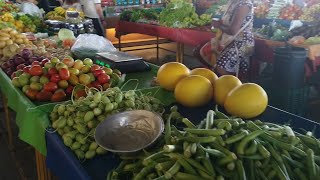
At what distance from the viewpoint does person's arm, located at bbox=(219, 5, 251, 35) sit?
3.59 m

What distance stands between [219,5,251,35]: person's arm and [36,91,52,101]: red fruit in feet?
7.75

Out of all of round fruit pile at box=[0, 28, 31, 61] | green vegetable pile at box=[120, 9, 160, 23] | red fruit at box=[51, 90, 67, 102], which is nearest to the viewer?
red fruit at box=[51, 90, 67, 102]

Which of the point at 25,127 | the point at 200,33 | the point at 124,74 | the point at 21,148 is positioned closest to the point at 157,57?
the point at 200,33

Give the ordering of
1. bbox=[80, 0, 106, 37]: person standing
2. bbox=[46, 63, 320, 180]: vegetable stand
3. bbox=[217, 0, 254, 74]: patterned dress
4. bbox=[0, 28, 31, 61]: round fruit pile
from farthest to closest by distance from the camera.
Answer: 1. bbox=[80, 0, 106, 37]: person standing
2. bbox=[217, 0, 254, 74]: patterned dress
3. bbox=[0, 28, 31, 61]: round fruit pile
4. bbox=[46, 63, 320, 180]: vegetable stand

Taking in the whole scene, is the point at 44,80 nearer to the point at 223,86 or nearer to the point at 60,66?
the point at 60,66

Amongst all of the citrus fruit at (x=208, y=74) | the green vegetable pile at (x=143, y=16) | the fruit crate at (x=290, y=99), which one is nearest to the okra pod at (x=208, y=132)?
the citrus fruit at (x=208, y=74)

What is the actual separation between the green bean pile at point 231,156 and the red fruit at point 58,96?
0.87 metres

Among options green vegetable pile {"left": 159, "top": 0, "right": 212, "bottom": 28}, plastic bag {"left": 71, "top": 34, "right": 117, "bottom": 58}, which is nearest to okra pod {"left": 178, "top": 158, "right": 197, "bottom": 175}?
plastic bag {"left": 71, "top": 34, "right": 117, "bottom": 58}

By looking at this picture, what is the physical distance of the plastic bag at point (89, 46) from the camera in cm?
286

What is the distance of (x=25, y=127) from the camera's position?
175cm

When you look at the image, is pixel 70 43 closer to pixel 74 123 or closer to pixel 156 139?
pixel 74 123

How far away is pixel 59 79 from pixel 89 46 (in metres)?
1.02

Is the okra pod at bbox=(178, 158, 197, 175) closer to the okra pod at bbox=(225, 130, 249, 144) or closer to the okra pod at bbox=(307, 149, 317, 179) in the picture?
the okra pod at bbox=(225, 130, 249, 144)

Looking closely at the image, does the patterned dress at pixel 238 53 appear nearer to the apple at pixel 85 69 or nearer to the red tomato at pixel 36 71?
the apple at pixel 85 69
